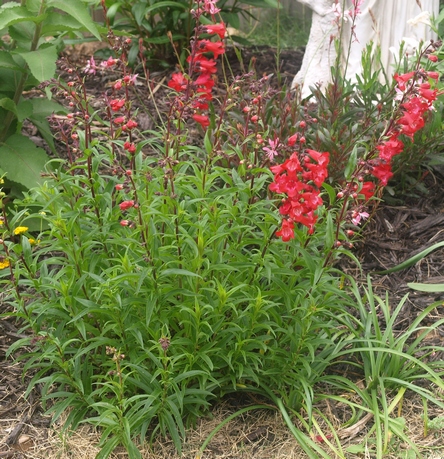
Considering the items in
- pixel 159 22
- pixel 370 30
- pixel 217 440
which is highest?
pixel 370 30

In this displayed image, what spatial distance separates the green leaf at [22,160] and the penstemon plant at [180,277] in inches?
35.1

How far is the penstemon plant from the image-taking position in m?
2.50

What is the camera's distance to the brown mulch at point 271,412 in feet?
9.22

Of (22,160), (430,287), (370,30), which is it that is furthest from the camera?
(370,30)

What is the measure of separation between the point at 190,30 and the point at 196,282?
127 inches

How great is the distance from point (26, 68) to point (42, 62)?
1.11ft

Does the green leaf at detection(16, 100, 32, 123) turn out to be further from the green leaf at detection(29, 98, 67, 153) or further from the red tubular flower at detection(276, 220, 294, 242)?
the red tubular flower at detection(276, 220, 294, 242)

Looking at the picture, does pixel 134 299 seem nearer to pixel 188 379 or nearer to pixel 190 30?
pixel 188 379

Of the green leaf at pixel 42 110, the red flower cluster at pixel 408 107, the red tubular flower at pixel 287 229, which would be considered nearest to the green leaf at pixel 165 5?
the green leaf at pixel 42 110

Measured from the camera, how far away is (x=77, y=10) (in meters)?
3.48

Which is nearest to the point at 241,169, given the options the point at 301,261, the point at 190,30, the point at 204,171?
the point at 204,171

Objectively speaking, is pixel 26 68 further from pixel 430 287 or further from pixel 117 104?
pixel 430 287

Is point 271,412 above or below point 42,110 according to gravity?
below

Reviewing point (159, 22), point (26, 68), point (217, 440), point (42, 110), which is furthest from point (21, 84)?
point (217, 440)
